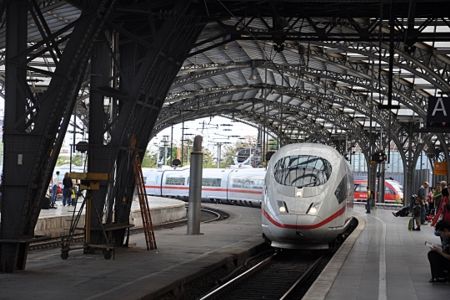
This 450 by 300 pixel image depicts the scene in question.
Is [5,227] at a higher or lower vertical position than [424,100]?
lower

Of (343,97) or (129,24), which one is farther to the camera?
(343,97)

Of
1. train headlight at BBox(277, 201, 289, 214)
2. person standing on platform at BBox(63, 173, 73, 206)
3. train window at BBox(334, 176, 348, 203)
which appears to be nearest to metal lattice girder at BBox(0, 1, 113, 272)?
train headlight at BBox(277, 201, 289, 214)

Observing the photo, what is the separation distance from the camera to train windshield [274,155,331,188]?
18.9 meters

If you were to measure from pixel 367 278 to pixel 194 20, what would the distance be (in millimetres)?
8087

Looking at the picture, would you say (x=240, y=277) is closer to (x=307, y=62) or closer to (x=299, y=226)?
(x=299, y=226)

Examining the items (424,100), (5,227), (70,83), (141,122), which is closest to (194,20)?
(141,122)

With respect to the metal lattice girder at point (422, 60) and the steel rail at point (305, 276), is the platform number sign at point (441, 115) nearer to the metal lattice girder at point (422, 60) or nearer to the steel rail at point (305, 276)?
the steel rail at point (305, 276)

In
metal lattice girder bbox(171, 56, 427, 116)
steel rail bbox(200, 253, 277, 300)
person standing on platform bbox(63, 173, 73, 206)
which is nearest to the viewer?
steel rail bbox(200, 253, 277, 300)

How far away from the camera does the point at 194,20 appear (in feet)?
61.7

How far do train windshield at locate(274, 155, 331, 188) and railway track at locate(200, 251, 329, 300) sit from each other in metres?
2.14

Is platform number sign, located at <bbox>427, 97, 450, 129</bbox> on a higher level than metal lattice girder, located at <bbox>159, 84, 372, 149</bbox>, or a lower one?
lower

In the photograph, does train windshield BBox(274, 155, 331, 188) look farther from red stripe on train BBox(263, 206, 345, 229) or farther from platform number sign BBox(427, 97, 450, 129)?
platform number sign BBox(427, 97, 450, 129)

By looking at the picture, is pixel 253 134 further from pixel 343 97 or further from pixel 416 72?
pixel 416 72

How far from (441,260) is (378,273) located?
5.99 ft
